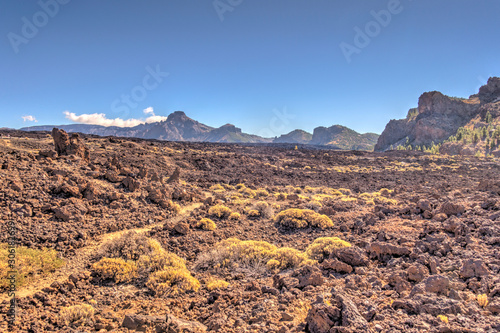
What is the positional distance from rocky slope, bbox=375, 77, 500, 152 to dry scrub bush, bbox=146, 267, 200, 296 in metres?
112

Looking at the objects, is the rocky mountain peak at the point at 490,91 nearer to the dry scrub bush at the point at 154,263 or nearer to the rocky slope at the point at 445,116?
the rocky slope at the point at 445,116

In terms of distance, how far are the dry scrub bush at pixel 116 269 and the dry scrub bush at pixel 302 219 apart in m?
5.88

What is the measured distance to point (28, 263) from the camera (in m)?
5.79

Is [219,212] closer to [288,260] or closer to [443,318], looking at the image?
[288,260]

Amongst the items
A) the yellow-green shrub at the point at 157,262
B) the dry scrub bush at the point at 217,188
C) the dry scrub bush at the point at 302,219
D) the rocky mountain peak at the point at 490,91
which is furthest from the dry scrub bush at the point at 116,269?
the rocky mountain peak at the point at 490,91

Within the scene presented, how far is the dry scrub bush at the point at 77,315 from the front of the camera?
413cm

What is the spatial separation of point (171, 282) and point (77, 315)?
5.62 feet

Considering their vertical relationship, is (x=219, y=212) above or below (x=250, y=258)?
above

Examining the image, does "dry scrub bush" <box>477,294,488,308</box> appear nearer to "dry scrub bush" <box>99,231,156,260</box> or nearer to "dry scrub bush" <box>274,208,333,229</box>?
"dry scrub bush" <box>274,208,333,229</box>

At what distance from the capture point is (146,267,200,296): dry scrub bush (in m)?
5.17

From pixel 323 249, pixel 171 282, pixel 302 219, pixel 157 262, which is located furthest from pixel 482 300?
pixel 302 219

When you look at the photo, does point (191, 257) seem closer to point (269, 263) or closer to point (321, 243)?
point (269, 263)

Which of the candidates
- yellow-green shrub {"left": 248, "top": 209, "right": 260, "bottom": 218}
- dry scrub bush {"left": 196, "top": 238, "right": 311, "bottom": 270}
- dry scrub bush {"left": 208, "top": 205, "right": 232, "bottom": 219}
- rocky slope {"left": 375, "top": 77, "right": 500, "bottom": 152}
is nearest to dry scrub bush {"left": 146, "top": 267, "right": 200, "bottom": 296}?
dry scrub bush {"left": 196, "top": 238, "right": 311, "bottom": 270}

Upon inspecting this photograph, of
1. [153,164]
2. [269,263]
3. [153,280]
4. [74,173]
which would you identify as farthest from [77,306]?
[153,164]
